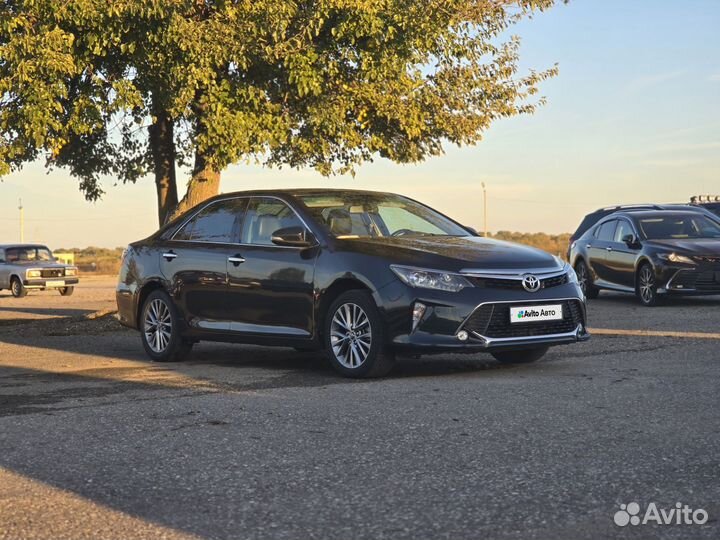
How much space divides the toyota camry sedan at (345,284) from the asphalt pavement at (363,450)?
0.37 meters

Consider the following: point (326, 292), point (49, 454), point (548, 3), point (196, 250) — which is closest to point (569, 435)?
point (49, 454)

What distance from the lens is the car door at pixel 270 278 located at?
1030 cm

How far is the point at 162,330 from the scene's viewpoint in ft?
38.9

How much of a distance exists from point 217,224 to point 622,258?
32.6ft

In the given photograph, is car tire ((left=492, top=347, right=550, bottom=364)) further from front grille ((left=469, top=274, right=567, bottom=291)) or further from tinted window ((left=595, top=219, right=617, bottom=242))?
tinted window ((left=595, top=219, right=617, bottom=242))

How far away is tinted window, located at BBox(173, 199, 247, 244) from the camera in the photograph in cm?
1131

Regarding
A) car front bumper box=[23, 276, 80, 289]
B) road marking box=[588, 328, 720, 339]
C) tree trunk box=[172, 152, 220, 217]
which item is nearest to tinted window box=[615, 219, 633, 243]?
road marking box=[588, 328, 720, 339]

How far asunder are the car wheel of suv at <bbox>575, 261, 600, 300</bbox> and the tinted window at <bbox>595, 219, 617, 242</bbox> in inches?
26.3

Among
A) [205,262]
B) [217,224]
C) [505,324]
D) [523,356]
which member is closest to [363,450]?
[505,324]

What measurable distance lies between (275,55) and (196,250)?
16.7 feet

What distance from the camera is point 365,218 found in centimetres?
1070

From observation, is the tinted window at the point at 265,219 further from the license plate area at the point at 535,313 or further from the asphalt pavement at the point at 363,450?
the license plate area at the point at 535,313

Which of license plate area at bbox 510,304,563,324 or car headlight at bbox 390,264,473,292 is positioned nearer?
car headlight at bbox 390,264,473,292

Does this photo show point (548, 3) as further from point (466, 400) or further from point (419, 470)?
point (419, 470)
